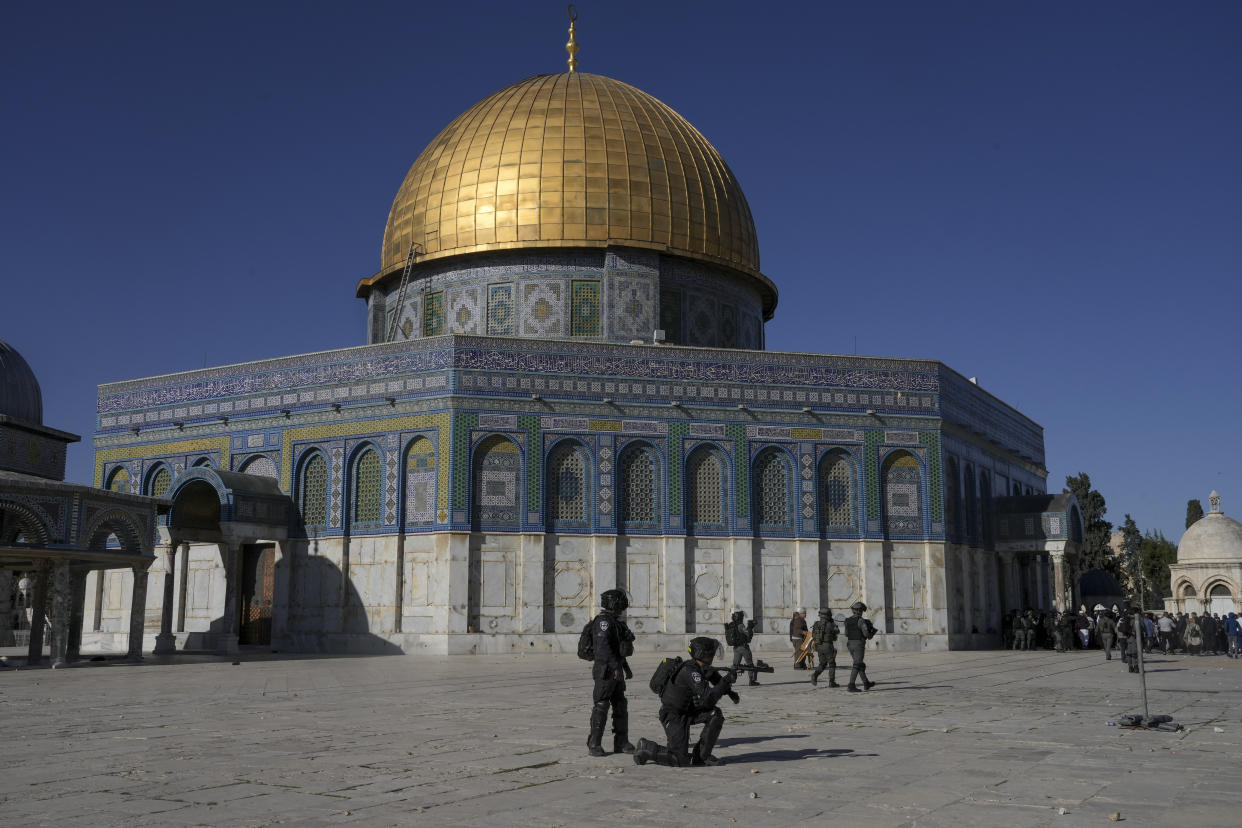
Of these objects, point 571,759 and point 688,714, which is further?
point 571,759

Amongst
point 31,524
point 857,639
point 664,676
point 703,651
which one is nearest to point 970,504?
point 857,639

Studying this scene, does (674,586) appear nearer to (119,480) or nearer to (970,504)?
(970,504)

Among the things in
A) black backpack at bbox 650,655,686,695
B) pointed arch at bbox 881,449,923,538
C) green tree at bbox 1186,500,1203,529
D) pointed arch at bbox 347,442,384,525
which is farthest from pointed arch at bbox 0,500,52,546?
green tree at bbox 1186,500,1203,529

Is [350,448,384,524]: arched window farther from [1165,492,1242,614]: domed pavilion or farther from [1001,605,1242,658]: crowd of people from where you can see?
[1165,492,1242,614]: domed pavilion

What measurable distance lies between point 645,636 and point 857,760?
55.1 ft

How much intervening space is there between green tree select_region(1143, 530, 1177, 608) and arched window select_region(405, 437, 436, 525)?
52.8 m

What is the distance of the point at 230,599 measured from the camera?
24.6 m

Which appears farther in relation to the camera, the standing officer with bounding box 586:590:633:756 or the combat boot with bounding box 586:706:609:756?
the standing officer with bounding box 586:590:633:756

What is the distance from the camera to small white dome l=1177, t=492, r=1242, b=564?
47438mm

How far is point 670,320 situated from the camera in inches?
1179

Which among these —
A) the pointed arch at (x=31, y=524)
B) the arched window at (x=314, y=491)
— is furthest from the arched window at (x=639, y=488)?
the pointed arch at (x=31, y=524)

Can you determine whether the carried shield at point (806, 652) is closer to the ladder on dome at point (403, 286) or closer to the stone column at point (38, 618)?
the stone column at point (38, 618)

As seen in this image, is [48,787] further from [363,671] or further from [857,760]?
[363,671]

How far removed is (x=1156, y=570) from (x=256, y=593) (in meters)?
55.8
